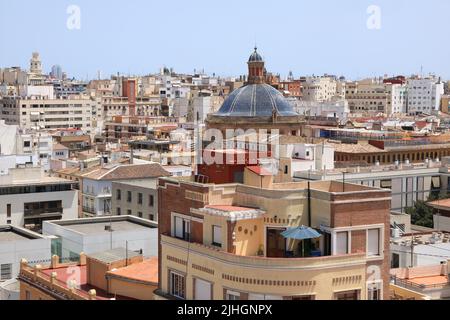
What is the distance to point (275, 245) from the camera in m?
8.62

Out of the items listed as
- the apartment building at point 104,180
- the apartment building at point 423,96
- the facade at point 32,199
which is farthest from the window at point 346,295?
the apartment building at point 423,96

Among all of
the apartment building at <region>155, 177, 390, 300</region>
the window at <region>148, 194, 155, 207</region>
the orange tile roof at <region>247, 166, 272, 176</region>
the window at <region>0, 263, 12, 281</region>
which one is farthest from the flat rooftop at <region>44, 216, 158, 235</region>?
the apartment building at <region>155, 177, 390, 300</region>

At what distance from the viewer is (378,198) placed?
28.3 ft

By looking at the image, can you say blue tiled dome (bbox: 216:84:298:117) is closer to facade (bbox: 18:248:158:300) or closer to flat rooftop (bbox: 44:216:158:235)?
flat rooftop (bbox: 44:216:158:235)

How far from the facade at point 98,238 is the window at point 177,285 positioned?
20.5 ft

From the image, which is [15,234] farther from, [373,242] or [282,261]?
[282,261]

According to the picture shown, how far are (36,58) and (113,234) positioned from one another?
86.1 m

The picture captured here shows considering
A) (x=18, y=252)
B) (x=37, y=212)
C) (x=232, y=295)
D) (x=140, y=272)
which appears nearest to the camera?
(x=232, y=295)

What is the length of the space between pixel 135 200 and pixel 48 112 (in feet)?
136

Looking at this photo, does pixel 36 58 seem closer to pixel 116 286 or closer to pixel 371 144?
pixel 371 144

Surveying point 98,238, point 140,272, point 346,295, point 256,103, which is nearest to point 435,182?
point 256,103

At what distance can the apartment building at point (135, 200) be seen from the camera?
71.9 ft

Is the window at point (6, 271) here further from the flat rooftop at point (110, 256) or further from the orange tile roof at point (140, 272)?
the orange tile roof at point (140, 272)
